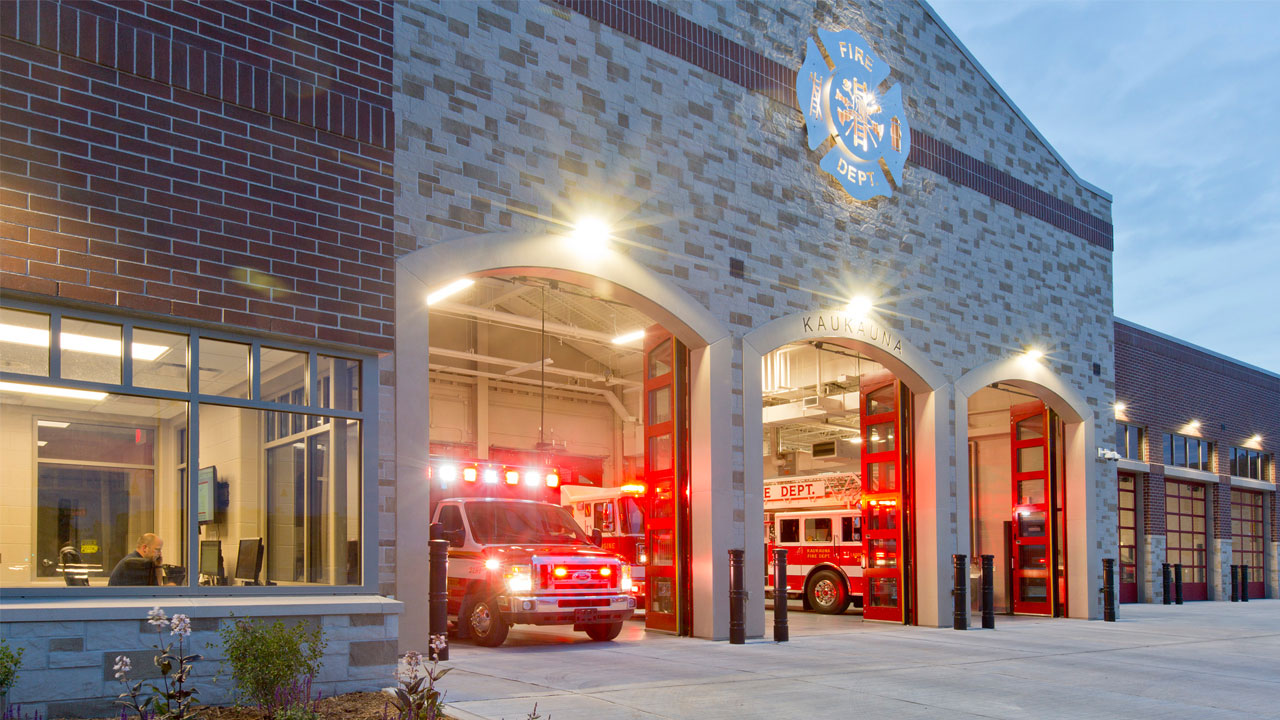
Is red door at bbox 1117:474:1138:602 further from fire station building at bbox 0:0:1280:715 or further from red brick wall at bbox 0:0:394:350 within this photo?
red brick wall at bbox 0:0:394:350

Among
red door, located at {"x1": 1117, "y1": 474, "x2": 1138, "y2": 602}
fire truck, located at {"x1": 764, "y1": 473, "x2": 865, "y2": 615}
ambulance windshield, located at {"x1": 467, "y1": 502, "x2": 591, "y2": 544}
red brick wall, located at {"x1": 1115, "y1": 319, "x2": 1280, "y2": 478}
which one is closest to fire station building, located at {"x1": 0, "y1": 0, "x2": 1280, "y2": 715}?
fire truck, located at {"x1": 764, "y1": 473, "x2": 865, "y2": 615}

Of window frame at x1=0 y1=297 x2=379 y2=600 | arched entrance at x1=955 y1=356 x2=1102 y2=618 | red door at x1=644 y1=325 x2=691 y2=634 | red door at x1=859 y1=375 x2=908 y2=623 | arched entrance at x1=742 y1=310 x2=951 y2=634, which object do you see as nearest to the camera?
window frame at x1=0 y1=297 x2=379 y2=600

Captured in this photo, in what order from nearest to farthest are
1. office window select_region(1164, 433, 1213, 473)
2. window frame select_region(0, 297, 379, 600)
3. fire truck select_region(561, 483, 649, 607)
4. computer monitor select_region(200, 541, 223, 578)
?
window frame select_region(0, 297, 379, 600)
computer monitor select_region(200, 541, 223, 578)
fire truck select_region(561, 483, 649, 607)
office window select_region(1164, 433, 1213, 473)

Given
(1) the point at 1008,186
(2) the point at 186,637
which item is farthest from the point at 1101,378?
(2) the point at 186,637

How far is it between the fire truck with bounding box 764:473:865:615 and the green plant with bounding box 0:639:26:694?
15800mm

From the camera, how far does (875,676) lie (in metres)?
10.9

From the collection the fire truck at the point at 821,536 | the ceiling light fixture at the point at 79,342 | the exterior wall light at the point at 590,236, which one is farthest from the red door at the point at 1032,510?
the ceiling light fixture at the point at 79,342

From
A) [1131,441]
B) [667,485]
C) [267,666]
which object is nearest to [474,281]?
[667,485]

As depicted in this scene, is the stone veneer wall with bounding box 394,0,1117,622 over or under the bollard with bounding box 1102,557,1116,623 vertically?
over

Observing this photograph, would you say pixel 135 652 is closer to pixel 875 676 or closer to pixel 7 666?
pixel 7 666

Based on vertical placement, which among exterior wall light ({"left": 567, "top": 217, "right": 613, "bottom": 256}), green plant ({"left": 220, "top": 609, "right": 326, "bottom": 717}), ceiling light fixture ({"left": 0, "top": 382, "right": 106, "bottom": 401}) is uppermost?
exterior wall light ({"left": 567, "top": 217, "right": 613, "bottom": 256})

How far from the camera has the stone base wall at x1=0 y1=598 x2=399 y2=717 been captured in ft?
24.5

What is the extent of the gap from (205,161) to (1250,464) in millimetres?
34103

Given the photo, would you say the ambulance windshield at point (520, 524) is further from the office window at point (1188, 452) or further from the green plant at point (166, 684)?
the office window at point (1188, 452)
